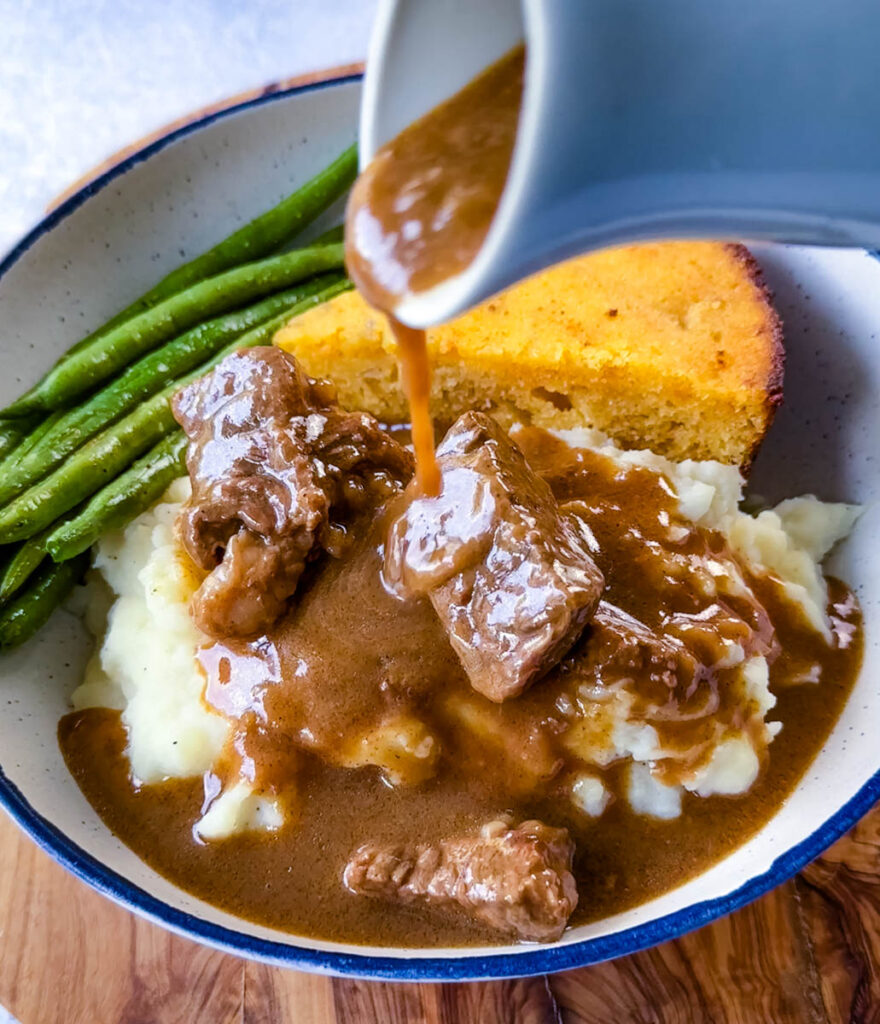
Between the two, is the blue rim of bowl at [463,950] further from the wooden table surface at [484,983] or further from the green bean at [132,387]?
the green bean at [132,387]

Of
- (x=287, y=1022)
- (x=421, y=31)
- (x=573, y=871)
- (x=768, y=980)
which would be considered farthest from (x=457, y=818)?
(x=421, y=31)

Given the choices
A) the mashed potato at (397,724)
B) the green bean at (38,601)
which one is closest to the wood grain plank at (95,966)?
the mashed potato at (397,724)

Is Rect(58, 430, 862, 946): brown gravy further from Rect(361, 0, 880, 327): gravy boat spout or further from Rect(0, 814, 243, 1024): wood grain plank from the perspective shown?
Rect(361, 0, 880, 327): gravy boat spout

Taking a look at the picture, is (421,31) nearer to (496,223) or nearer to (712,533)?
(496,223)

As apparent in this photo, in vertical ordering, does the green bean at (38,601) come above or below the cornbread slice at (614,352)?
above

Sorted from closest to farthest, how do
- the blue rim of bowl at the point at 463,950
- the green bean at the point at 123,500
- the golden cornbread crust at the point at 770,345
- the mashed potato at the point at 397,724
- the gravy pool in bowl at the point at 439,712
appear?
the blue rim of bowl at the point at 463,950 → the gravy pool in bowl at the point at 439,712 → the mashed potato at the point at 397,724 → the green bean at the point at 123,500 → the golden cornbread crust at the point at 770,345

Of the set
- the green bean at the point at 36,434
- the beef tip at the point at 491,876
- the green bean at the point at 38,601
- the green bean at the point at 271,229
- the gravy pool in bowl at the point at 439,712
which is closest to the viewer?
the beef tip at the point at 491,876

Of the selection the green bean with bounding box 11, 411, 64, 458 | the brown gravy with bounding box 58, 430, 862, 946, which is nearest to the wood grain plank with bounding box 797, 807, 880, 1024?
the brown gravy with bounding box 58, 430, 862, 946
